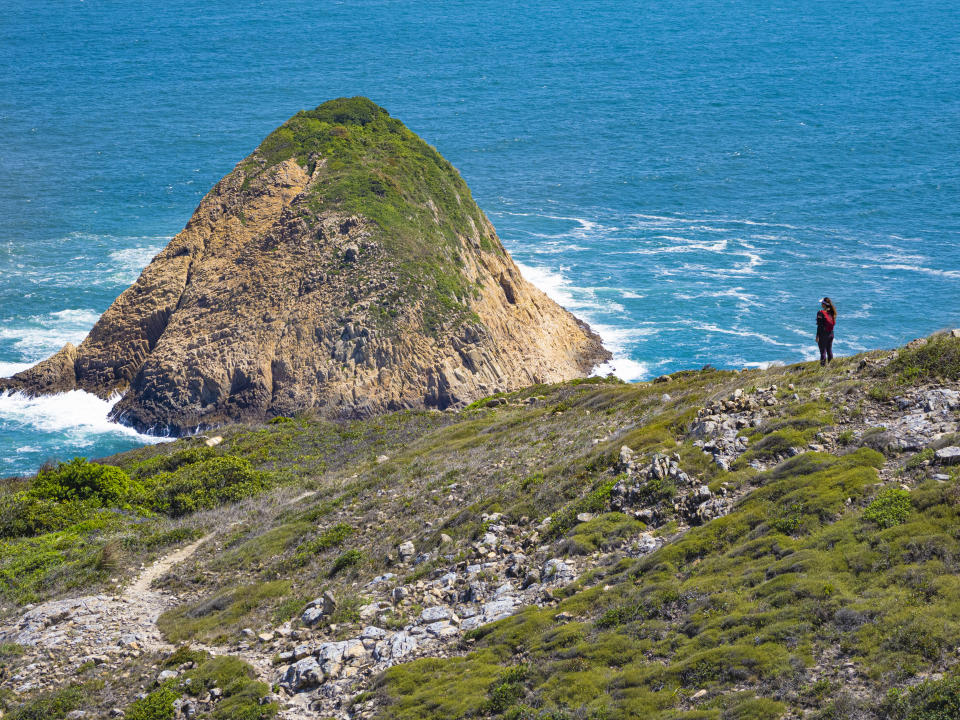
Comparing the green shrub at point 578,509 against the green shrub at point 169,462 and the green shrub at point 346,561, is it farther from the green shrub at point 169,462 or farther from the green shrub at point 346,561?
the green shrub at point 169,462

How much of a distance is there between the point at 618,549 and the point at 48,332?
238 feet

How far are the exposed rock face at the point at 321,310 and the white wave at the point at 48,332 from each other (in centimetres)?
726

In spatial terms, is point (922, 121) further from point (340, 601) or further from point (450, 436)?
point (340, 601)

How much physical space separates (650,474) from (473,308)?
145ft

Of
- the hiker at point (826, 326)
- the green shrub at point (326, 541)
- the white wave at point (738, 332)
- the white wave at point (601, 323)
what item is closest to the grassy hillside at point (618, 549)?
the green shrub at point (326, 541)

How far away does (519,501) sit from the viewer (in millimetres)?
29000

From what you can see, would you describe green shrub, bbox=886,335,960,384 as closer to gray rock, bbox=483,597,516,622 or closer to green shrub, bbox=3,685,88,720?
gray rock, bbox=483,597,516,622

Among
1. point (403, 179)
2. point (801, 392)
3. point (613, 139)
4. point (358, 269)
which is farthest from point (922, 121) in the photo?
point (801, 392)

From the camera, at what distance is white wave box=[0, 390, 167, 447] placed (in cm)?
6488

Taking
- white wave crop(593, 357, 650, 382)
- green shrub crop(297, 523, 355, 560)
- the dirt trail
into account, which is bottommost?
the dirt trail

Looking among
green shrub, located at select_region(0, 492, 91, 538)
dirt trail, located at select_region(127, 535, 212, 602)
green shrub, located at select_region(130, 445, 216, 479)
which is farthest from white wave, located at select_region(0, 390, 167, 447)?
dirt trail, located at select_region(127, 535, 212, 602)

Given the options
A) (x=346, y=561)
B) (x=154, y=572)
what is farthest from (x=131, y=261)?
(x=346, y=561)

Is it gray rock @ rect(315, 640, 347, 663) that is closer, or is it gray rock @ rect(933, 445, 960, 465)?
gray rock @ rect(933, 445, 960, 465)

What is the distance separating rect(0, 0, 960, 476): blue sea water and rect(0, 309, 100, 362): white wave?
0.24m
